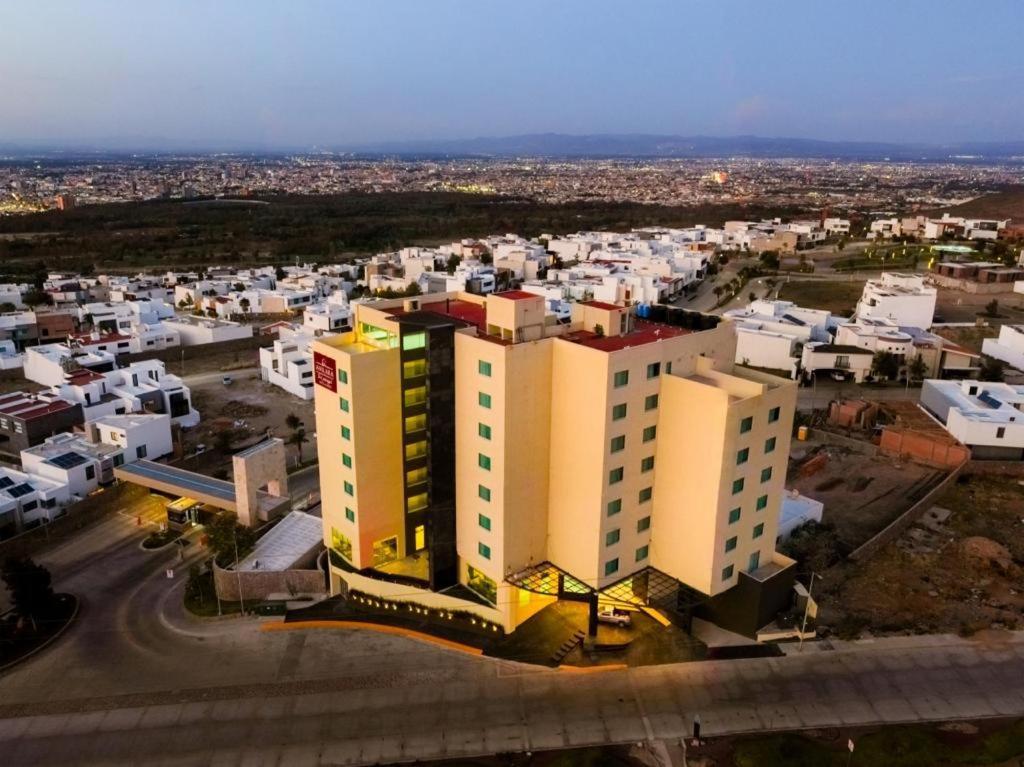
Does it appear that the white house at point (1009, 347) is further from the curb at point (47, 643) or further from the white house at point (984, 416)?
the curb at point (47, 643)

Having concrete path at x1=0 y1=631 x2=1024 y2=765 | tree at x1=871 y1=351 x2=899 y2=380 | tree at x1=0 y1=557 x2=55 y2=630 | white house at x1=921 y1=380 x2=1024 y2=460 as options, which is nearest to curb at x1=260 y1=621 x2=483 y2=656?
concrete path at x1=0 y1=631 x2=1024 y2=765

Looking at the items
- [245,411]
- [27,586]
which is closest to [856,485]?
[27,586]

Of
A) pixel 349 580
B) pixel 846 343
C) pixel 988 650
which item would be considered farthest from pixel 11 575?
pixel 846 343

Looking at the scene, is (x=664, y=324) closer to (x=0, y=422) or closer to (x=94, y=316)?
(x=0, y=422)

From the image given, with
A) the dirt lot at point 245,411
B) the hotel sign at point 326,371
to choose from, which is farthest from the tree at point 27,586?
the dirt lot at point 245,411

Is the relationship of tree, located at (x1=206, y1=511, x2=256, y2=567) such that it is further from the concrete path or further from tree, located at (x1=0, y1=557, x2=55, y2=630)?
the concrete path
